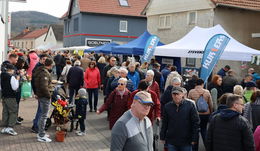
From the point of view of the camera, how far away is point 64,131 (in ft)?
26.0

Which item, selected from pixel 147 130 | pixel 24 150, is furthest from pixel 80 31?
pixel 147 130

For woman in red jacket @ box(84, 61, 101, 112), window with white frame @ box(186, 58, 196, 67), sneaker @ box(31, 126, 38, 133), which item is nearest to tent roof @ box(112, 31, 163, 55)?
woman in red jacket @ box(84, 61, 101, 112)

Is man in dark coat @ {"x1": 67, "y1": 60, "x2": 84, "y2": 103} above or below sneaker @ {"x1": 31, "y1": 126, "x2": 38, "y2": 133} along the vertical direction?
above

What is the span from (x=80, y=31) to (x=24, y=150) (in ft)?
103

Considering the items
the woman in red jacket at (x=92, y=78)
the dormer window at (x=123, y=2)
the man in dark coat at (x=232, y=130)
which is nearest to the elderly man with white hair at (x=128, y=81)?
the woman in red jacket at (x=92, y=78)

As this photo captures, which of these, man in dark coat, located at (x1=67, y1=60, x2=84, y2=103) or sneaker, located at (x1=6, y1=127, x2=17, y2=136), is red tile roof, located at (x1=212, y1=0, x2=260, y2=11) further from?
sneaker, located at (x1=6, y1=127, x2=17, y2=136)

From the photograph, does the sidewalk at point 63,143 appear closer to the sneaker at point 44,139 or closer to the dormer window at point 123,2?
the sneaker at point 44,139

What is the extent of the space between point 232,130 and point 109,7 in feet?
114

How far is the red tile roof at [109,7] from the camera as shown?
3684cm

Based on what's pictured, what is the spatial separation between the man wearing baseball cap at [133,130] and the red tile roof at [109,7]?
34.1 metres

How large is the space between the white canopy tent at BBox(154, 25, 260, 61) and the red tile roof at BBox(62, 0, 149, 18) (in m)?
25.0

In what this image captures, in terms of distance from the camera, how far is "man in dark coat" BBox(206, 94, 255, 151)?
4453 mm

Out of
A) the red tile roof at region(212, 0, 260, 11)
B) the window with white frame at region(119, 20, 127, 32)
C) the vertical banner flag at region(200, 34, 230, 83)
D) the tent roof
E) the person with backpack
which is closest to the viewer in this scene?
the person with backpack

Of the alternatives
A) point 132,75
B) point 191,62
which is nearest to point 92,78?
point 132,75
